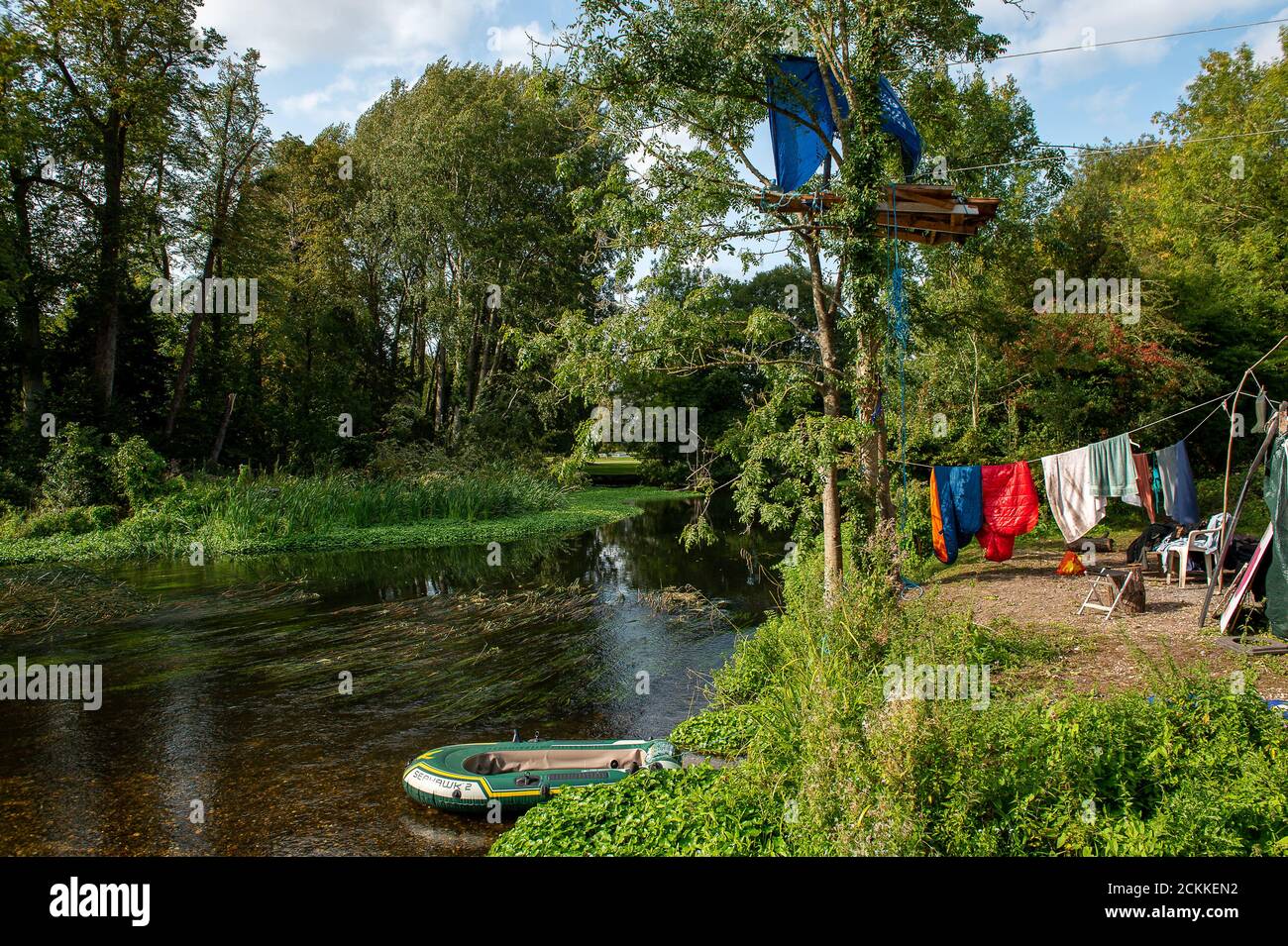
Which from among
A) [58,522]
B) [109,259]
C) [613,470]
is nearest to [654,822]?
[58,522]

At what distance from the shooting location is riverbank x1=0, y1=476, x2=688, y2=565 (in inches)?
674

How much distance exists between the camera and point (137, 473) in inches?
753

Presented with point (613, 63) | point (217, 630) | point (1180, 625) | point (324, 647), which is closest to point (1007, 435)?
point (1180, 625)

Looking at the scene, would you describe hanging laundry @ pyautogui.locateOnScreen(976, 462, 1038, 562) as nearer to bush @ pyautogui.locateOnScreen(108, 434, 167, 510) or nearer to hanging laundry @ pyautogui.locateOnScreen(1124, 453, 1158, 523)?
hanging laundry @ pyautogui.locateOnScreen(1124, 453, 1158, 523)

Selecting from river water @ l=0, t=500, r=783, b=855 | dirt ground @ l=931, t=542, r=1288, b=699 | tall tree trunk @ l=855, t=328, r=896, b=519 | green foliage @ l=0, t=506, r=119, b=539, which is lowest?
river water @ l=0, t=500, r=783, b=855

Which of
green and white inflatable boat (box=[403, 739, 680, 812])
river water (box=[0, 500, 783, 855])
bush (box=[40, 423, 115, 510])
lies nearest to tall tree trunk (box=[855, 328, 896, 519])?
river water (box=[0, 500, 783, 855])

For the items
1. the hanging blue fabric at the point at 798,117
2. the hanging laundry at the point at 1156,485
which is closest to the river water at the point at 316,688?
the hanging laundry at the point at 1156,485

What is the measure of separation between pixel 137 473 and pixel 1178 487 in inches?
874

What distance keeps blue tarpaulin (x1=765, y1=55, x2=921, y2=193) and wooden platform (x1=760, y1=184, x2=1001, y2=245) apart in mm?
845

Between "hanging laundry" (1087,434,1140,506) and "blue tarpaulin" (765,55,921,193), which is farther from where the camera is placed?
"hanging laundry" (1087,434,1140,506)
